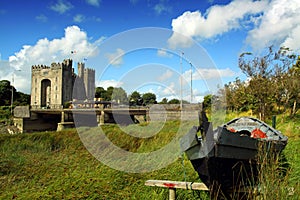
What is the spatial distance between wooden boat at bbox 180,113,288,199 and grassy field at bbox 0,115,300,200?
49 cm

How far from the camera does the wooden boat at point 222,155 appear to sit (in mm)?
3342

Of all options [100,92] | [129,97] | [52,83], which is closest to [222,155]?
[129,97]

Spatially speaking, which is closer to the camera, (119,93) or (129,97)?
(119,93)

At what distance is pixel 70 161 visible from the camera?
305 inches

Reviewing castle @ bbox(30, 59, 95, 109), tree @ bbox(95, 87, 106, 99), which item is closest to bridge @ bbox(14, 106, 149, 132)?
tree @ bbox(95, 87, 106, 99)

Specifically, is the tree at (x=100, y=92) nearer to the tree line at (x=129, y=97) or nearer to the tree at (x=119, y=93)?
the tree line at (x=129, y=97)

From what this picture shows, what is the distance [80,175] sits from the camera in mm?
6102

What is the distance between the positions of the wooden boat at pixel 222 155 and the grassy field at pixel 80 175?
19.3 inches

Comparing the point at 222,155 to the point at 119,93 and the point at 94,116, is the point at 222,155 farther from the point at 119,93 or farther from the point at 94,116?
the point at 94,116

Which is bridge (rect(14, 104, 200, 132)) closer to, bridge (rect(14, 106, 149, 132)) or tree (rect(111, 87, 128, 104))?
bridge (rect(14, 106, 149, 132))

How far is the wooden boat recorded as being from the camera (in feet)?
11.0

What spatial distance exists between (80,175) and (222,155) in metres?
3.83

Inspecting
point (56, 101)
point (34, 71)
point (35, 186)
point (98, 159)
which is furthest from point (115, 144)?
point (34, 71)

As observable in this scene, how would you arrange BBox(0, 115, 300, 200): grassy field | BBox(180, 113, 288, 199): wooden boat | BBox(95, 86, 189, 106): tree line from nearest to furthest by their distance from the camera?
BBox(180, 113, 288, 199): wooden boat, BBox(0, 115, 300, 200): grassy field, BBox(95, 86, 189, 106): tree line
